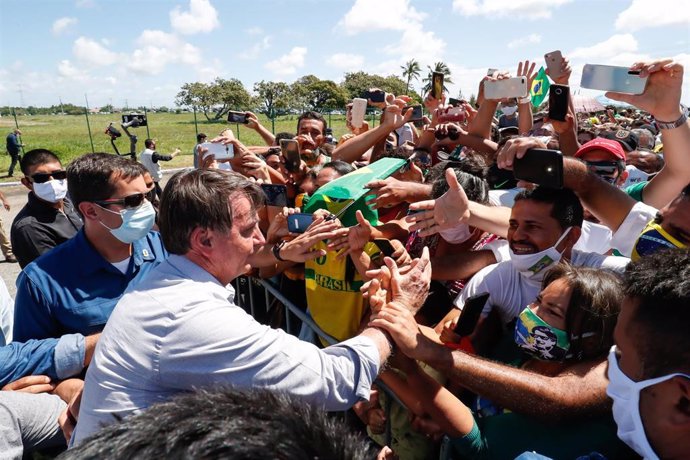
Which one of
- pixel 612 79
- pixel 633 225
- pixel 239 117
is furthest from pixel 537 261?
pixel 239 117

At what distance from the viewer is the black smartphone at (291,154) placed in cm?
386

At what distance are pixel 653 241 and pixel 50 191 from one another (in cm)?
470

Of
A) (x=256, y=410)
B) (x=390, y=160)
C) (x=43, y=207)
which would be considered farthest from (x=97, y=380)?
(x=43, y=207)

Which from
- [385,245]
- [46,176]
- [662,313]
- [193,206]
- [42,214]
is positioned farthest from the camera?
[46,176]

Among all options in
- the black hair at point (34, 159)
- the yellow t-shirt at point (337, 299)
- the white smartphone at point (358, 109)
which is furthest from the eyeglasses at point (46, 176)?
the white smartphone at point (358, 109)

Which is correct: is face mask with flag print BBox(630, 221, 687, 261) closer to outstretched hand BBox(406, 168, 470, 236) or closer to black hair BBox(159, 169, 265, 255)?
outstretched hand BBox(406, 168, 470, 236)

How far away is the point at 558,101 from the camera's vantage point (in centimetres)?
304

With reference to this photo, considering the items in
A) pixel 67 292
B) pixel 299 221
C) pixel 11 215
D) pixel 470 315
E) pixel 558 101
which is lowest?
pixel 11 215

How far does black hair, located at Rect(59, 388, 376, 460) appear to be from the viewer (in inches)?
30.5

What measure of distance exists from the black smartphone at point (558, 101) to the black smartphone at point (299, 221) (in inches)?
74.1

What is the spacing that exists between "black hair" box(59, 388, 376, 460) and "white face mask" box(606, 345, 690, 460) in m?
0.88

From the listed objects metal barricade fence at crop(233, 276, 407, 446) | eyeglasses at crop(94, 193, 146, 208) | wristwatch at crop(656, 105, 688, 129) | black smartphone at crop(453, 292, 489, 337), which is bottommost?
metal barricade fence at crop(233, 276, 407, 446)

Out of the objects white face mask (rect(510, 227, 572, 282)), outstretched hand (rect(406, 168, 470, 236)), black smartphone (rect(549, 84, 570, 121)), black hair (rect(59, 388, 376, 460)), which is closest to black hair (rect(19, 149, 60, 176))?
outstretched hand (rect(406, 168, 470, 236))

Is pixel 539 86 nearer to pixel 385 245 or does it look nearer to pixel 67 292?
pixel 385 245
